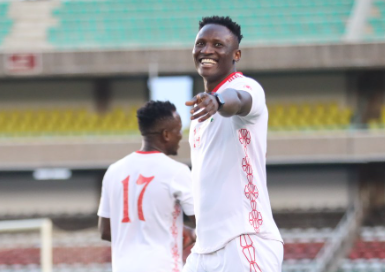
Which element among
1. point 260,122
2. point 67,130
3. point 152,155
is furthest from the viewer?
point 67,130

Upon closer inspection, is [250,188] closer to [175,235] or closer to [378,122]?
[175,235]

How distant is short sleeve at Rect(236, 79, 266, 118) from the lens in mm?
2764

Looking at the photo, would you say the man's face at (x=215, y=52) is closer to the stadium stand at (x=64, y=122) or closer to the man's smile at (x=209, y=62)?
the man's smile at (x=209, y=62)

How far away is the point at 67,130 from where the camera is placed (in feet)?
51.9

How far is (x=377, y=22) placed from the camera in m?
16.1

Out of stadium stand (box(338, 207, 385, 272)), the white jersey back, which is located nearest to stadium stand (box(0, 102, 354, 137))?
stadium stand (box(338, 207, 385, 272))

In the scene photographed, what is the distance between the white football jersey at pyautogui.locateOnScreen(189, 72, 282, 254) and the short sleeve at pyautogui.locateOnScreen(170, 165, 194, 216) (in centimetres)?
86

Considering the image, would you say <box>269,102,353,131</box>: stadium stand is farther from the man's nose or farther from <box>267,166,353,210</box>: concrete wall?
the man's nose

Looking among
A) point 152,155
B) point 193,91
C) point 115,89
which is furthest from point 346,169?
point 152,155

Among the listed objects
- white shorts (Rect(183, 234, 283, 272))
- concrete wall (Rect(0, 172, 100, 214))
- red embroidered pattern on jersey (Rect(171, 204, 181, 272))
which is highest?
white shorts (Rect(183, 234, 283, 272))

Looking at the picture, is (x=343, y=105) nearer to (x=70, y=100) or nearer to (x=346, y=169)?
(x=346, y=169)

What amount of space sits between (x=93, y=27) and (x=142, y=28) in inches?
50.9

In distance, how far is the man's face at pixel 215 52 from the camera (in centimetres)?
295

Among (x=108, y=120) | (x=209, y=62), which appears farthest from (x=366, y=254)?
(x=209, y=62)
